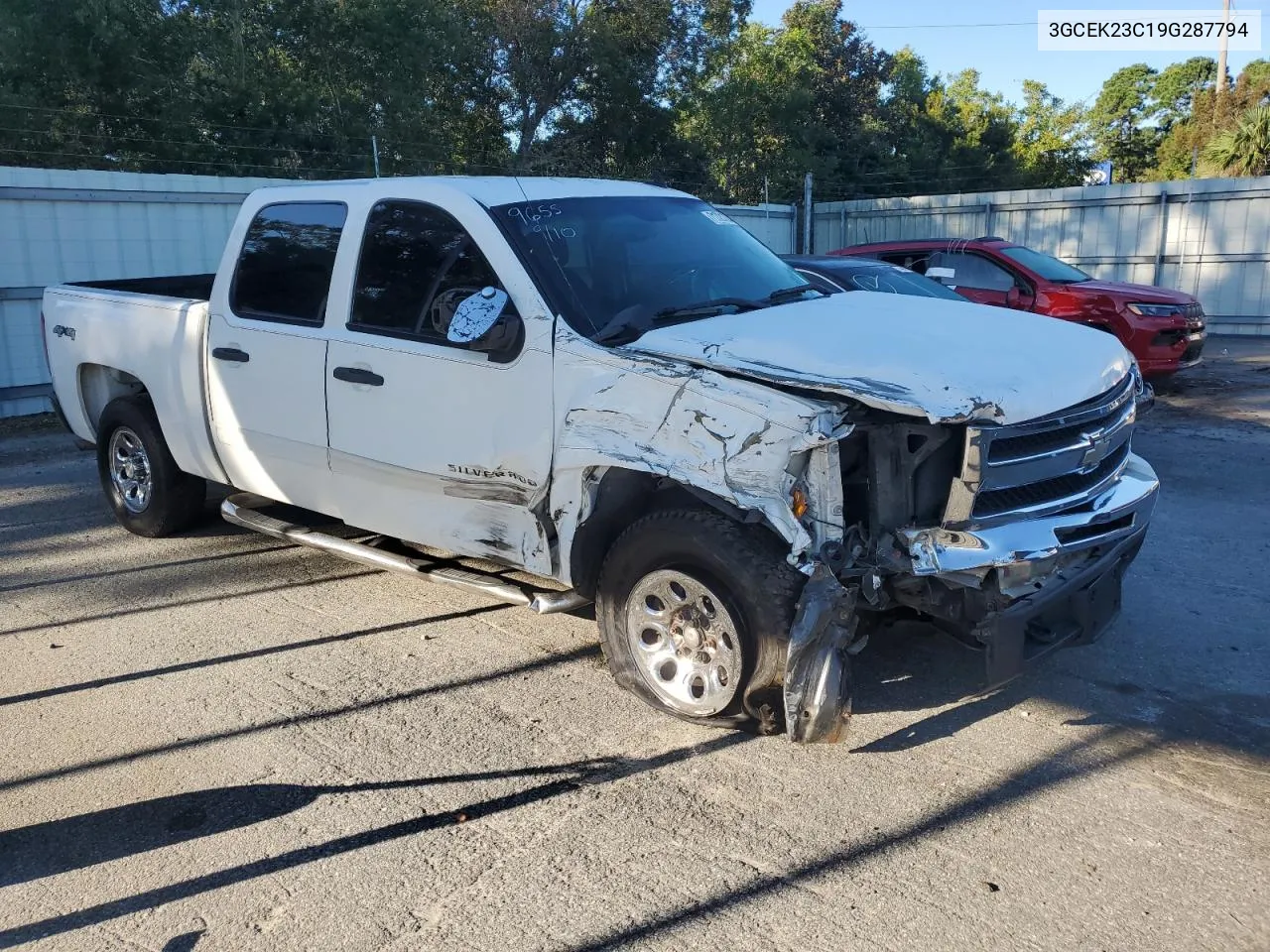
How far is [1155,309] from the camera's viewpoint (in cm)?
1159

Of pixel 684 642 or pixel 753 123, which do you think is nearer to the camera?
pixel 684 642

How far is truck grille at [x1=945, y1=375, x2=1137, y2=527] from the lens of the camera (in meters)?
3.72

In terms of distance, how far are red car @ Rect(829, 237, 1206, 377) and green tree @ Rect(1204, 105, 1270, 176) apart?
19.1 metres

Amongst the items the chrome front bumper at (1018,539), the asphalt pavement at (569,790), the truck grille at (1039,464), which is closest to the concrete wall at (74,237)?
the asphalt pavement at (569,790)

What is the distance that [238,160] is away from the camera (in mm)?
21688

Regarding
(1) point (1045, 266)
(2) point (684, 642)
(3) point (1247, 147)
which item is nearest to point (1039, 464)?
(2) point (684, 642)

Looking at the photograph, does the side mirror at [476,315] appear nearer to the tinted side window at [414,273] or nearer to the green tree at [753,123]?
the tinted side window at [414,273]

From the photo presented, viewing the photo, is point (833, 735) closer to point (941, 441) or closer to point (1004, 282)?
point (941, 441)

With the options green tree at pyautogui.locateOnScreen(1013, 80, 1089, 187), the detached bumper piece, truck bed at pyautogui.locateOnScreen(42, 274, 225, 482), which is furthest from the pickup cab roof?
green tree at pyautogui.locateOnScreen(1013, 80, 1089, 187)

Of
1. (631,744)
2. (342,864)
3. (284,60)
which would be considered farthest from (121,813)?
(284,60)

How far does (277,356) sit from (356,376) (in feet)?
2.29

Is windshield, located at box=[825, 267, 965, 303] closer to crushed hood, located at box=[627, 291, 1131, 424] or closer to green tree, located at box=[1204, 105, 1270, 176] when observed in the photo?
crushed hood, located at box=[627, 291, 1131, 424]

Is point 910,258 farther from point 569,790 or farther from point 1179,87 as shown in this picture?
point 1179,87

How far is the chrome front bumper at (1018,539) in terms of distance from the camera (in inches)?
145
